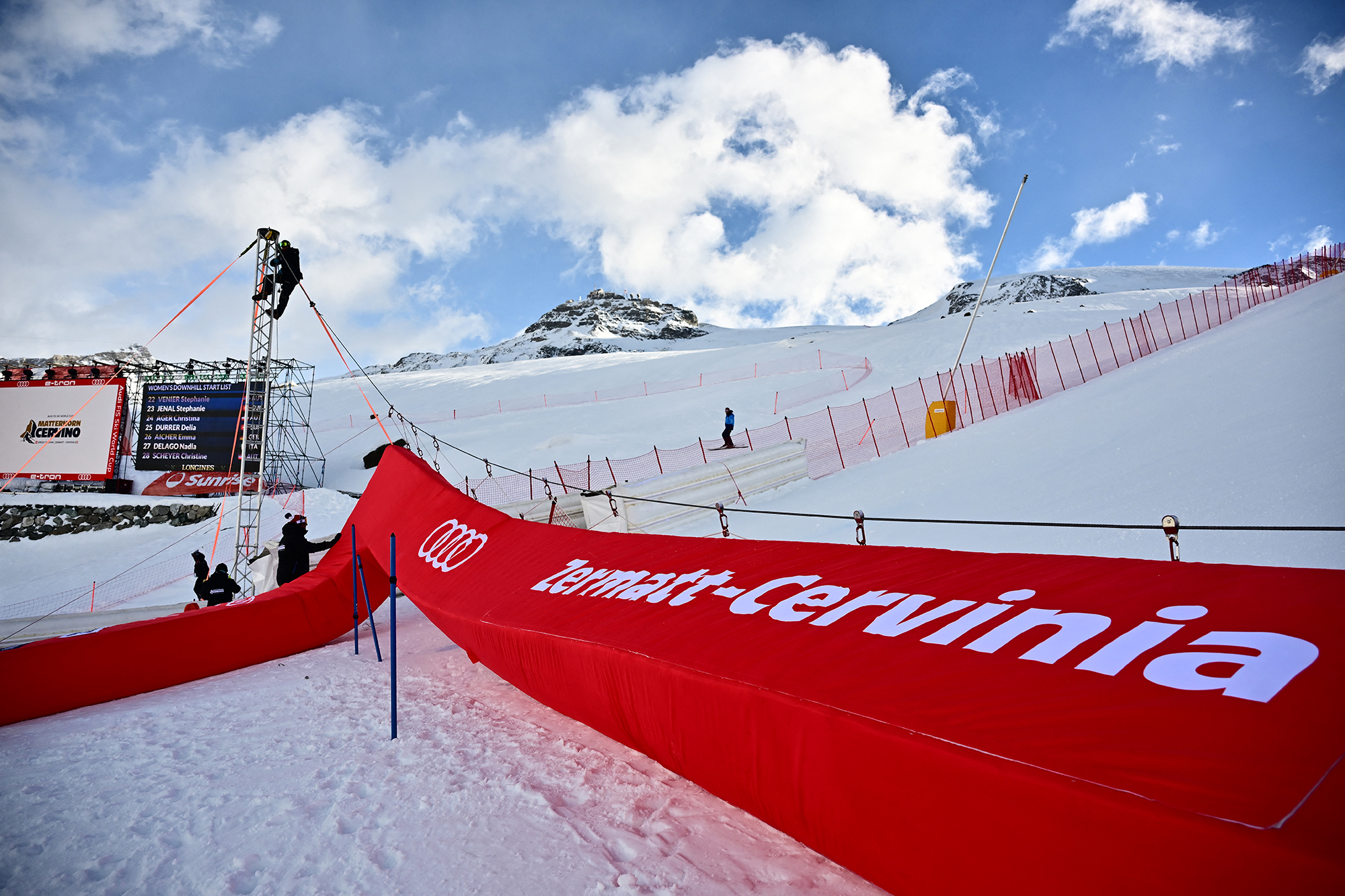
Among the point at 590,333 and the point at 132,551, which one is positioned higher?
the point at 590,333

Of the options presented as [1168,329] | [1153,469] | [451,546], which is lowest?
[451,546]

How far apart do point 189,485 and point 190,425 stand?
2.28m

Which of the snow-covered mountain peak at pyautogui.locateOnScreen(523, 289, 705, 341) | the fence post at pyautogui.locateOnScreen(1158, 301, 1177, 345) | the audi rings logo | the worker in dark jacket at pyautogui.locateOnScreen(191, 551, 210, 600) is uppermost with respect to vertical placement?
the snow-covered mountain peak at pyautogui.locateOnScreen(523, 289, 705, 341)

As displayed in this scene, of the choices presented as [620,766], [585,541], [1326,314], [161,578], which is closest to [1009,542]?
[585,541]

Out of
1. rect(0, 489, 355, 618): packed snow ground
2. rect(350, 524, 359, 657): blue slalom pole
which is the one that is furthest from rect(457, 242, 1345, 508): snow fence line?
rect(350, 524, 359, 657): blue slalom pole

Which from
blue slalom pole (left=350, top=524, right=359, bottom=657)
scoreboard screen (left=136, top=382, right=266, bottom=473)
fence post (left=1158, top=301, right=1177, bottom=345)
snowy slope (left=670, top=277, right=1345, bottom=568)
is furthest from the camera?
scoreboard screen (left=136, top=382, right=266, bottom=473)

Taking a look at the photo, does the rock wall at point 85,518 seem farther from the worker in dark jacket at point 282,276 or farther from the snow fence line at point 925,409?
the worker in dark jacket at point 282,276

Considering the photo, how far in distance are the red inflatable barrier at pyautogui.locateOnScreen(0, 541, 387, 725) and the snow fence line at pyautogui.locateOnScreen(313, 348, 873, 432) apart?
949 inches

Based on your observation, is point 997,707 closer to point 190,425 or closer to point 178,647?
point 178,647

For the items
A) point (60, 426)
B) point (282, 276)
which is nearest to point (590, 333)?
point (60, 426)

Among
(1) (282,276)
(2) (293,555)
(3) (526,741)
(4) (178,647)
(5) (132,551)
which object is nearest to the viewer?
(3) (526,741)

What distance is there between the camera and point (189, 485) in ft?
75.6

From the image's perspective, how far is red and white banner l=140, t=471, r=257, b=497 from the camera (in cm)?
2288

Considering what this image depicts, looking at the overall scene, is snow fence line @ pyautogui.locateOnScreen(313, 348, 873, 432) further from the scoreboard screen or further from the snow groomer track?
the snow groomer track
